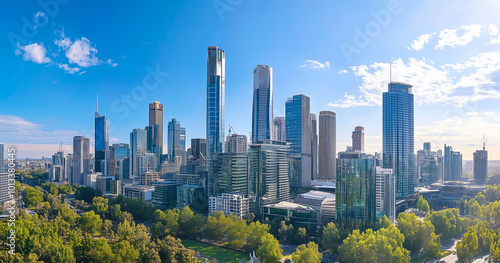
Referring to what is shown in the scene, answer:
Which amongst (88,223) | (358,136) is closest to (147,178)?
(88,223)

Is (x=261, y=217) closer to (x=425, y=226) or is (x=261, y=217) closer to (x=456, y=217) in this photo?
(x=425, y=226)

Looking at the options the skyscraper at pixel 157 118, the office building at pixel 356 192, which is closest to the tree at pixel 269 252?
the office building at pixel 356 192

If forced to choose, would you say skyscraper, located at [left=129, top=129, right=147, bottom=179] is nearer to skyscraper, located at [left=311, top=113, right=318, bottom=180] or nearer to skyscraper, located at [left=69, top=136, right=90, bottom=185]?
skyscraper, located at [left=69, top=136, right=90, bottom=185]

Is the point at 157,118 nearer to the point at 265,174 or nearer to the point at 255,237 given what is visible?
the point at 265,174

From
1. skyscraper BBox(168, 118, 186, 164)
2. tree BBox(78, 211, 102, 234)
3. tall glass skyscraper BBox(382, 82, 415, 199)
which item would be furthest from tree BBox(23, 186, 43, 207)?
tall glass skyscraper BBox(382, 82, 415, 199)

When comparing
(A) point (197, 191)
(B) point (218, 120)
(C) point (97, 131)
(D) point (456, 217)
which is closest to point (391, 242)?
(D) point (456, 217)

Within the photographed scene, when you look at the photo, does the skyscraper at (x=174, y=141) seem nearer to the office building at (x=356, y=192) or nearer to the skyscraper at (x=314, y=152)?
the skyscraper at (x=314, y=152)
